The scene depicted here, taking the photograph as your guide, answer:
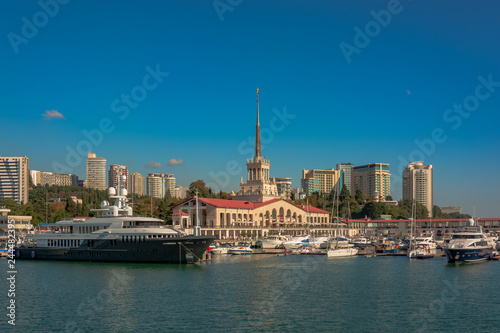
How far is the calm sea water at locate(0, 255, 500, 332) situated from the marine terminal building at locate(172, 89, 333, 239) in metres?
59.1

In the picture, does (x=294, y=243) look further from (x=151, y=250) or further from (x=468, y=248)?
(x=151, y=250)

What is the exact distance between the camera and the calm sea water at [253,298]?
33469 mm

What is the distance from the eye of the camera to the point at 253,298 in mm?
42188

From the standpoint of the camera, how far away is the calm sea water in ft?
110

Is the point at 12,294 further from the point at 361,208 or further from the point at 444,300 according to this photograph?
the point at 361,208

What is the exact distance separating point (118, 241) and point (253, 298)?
30.2 m

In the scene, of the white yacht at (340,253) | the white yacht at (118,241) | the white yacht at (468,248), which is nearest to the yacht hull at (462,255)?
the white yacht at (468,248)

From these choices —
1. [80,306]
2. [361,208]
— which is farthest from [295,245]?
[361,208]

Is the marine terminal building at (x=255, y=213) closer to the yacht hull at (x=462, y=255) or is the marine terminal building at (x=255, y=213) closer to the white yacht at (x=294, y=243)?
the white yacht at (x=294, y=243)

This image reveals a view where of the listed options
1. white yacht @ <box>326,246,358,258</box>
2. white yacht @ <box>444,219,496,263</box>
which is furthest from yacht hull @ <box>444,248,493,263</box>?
white yacht @ <box>326,246,358,258</box>

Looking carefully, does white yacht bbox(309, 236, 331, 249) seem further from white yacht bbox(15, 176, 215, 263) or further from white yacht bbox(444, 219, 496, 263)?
white yacht bbox(15, 176, 215, 263)

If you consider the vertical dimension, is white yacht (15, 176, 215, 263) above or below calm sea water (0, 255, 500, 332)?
above

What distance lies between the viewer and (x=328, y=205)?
18638cm

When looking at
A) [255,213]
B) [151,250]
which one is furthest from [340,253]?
[255,213]
